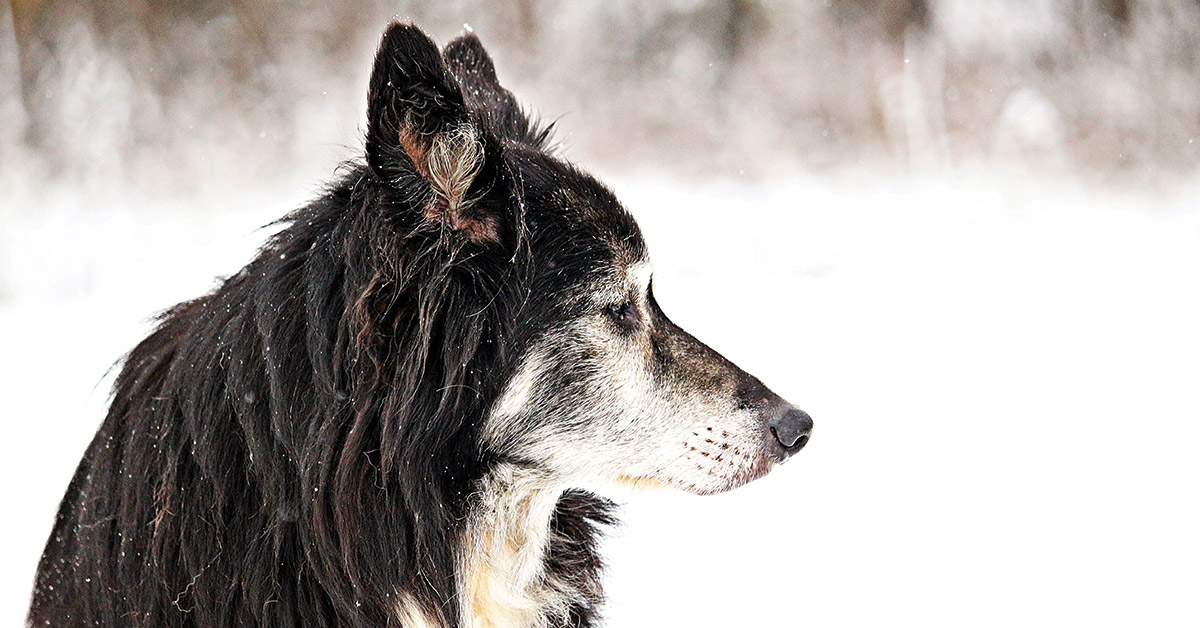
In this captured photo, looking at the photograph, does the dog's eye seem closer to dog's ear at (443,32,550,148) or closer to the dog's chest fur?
the dog's chest fur

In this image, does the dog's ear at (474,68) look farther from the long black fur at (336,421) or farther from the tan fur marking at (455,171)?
the tan fur marking at (455,171)

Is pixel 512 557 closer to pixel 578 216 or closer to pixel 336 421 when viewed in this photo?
pixel 336 421

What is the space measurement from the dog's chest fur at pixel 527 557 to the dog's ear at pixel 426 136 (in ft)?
2.10

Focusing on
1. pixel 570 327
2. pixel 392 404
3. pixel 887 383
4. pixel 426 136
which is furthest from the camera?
pixel 887 383

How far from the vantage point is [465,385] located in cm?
240

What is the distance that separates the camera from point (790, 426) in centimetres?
271

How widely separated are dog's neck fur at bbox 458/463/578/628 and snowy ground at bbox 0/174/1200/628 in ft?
3.73

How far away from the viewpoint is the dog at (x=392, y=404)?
91.6 inches

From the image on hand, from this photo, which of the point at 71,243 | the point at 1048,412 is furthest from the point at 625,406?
the point at 71,243

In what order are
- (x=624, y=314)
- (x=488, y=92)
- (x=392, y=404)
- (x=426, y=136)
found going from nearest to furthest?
(x=426, y=136) < (x=392, y=404) < (x=624, y=314) < (x=488, y=92)

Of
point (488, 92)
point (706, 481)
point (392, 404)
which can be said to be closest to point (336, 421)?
point (392, 404)

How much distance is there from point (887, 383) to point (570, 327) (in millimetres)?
4175

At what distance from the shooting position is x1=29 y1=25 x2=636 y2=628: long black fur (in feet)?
7.66

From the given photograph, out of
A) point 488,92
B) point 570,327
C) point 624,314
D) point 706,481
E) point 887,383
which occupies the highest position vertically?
point 887,383
